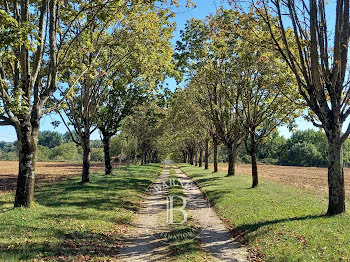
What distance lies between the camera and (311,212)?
1323 centimetres

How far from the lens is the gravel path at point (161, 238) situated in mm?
8875

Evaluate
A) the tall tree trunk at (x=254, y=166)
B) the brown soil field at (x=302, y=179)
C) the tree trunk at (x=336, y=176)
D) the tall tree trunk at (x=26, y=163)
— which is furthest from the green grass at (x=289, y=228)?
the brown soil field at (x=302, y=179)

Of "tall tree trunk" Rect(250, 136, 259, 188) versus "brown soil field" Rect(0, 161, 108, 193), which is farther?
"brown soil field" Rect(0, 161, 108, 193)

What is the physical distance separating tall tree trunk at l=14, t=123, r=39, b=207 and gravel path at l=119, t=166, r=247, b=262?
5304mm

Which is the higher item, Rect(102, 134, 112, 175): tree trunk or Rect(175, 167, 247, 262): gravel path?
Rect(102, 134, 112, 175): tree trunk

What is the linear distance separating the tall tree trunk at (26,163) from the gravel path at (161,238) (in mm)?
5304

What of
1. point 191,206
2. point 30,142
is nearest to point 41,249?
point 30,142

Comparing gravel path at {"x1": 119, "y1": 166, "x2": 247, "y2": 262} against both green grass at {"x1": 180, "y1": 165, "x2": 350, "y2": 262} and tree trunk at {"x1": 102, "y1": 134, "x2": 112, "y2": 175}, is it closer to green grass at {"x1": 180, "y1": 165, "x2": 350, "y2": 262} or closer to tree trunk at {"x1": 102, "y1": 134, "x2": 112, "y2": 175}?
green grass at {"x1": 180, "y1": 165, "x2": 350, "y2": 262}

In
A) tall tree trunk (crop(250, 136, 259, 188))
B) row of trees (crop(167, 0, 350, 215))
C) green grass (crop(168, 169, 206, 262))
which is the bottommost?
green grass (crop(168, 169, 206, 262))

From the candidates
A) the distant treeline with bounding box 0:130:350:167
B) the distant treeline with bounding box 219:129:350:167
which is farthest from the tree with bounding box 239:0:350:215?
the distant treeline with bounding box 219:129:350:167

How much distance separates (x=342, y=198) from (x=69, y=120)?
71.2 feet

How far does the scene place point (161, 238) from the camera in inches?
416

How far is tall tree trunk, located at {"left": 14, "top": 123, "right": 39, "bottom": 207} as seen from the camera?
12781 millimetres

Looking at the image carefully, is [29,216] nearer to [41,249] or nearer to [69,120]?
[41,249]
